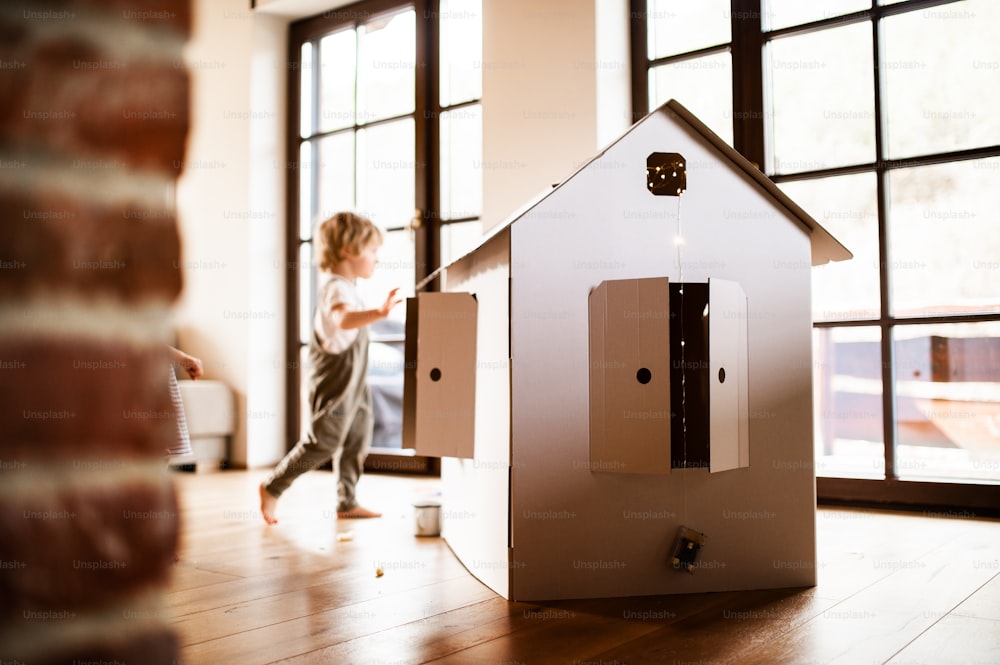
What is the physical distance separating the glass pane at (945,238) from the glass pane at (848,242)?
68 mm

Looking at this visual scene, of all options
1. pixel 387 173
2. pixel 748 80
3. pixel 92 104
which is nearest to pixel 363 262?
pixel 387 173

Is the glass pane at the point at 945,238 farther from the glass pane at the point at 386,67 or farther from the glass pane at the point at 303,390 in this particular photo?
the glass pane at the point at 303,390

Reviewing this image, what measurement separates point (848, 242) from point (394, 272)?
7.05 feet

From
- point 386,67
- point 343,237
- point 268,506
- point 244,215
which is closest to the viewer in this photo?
point 268,506

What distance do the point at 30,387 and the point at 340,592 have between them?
1480 millimetres

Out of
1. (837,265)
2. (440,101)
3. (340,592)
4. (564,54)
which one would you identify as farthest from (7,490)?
(440,101)

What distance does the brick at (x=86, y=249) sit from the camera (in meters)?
0.35

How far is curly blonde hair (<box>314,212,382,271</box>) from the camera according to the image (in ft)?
9.45

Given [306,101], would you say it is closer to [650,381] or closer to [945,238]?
[945,238]

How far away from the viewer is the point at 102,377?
1.18ft

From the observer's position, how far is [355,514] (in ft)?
8.89

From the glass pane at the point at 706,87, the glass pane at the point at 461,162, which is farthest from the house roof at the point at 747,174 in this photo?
the glass pane at the point at 461,162

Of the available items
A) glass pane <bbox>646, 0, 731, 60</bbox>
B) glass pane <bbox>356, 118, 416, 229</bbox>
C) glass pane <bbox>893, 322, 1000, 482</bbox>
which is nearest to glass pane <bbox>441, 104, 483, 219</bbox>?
glass pane <bbox>356, 118, 416, 229</bbox>

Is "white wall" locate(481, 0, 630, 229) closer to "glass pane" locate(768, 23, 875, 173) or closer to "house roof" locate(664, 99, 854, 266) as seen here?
"glass pane" locate(768, 23, 875, 173)
